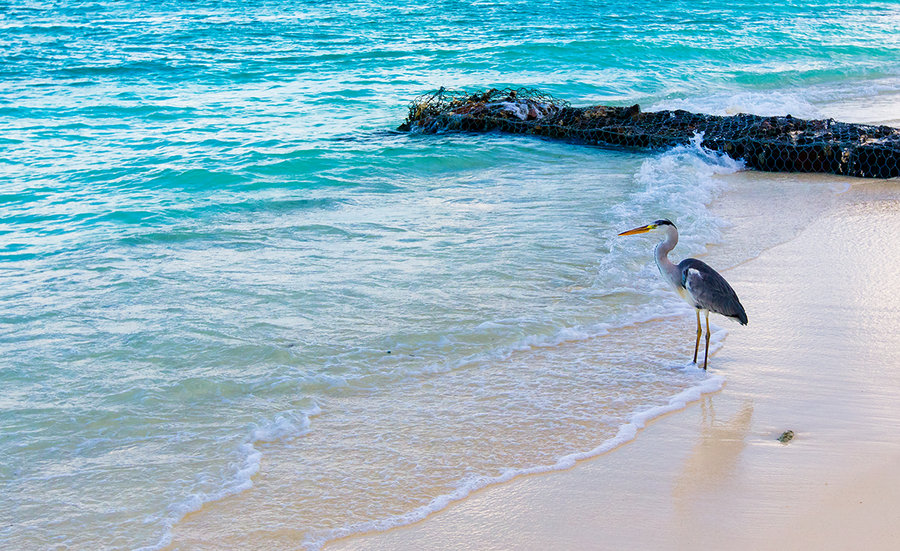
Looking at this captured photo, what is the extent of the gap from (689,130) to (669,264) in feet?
20.1

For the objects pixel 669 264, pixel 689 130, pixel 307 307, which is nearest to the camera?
pixel 669 264

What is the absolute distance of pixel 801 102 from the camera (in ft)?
46.3

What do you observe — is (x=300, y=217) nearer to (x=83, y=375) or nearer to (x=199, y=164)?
(x=199, y=164)

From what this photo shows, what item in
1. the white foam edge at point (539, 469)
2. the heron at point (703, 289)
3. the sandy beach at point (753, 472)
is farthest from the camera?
the heron at point (703, 289)

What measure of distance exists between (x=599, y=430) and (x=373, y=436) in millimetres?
1132

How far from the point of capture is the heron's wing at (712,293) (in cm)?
462

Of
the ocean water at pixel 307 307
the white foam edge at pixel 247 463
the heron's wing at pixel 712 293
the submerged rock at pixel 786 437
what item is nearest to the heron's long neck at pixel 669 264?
the heron's wing at pixel 712 293

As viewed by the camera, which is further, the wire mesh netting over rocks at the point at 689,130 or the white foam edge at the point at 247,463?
the wire mesh netting over rocks at the point at 689,130

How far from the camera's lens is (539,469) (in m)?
3.73

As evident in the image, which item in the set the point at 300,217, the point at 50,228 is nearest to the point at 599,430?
the point at 300,217

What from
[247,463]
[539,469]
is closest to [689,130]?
[539,469]

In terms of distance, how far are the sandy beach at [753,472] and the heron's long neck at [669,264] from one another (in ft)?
1.73

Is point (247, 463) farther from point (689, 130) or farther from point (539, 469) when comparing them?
point (689, 130)

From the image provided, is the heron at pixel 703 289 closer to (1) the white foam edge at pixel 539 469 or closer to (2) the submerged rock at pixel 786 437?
(1) the white foam edge at pixel 539 469
